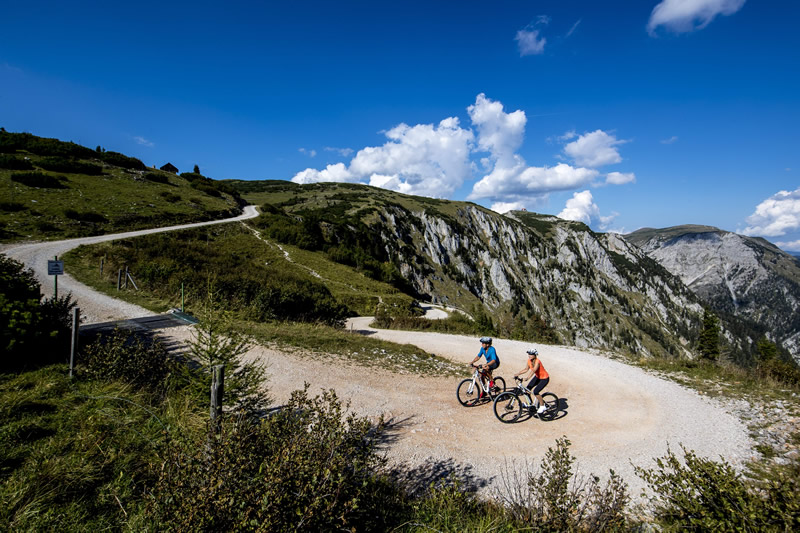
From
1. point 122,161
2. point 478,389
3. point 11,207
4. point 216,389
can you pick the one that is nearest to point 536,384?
point 478,389

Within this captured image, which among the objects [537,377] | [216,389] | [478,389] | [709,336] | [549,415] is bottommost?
[709,336]

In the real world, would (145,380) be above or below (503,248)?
below

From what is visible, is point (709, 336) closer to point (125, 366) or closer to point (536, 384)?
point (536, 384)

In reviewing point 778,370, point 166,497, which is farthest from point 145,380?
point 778,370

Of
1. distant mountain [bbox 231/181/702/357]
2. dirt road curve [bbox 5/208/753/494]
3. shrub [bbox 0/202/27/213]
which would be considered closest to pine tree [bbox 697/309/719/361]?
distant mountain [bbox 231/181/702/357]

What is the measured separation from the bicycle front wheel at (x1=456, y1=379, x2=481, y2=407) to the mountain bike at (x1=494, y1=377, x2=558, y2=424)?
800 millimetres

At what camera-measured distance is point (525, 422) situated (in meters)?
9.78

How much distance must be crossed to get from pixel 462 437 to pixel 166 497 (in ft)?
23.6

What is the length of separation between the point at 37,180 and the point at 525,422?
52.1 m

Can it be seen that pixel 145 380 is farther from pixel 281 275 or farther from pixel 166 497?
pixel 281 275

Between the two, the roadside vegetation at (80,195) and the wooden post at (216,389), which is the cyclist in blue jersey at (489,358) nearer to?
the wooden post at (216,389)

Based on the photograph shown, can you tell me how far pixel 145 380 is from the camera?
7434 millimetres

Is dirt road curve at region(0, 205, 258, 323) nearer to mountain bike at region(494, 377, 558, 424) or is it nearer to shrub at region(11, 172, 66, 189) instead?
shrub at region(11, 172, 66, 189)

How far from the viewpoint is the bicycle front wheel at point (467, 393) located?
1070 cm
